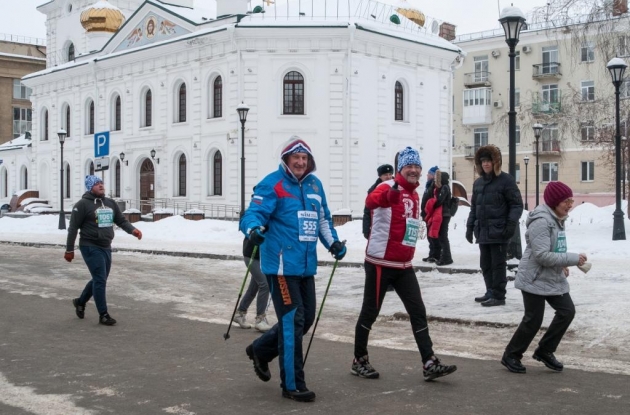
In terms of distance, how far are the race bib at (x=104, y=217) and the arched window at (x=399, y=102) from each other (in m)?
29.8

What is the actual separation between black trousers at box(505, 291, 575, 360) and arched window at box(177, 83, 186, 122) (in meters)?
34.9

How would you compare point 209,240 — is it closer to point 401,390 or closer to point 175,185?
point 175,185

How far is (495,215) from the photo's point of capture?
10719mm

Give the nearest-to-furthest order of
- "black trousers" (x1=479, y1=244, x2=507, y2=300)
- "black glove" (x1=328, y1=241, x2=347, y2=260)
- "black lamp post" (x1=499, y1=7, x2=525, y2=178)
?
"black glove" (x1=328, y1=241, x2=347, y2=260)
"black trousers" (x1=479, y1=244, x2=507, y2=300)
"black lamp post" (x1=499, y1=7, x2=525, y2=178)

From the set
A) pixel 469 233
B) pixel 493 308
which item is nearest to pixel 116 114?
pixel 469 233

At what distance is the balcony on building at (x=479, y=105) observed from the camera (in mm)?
58312

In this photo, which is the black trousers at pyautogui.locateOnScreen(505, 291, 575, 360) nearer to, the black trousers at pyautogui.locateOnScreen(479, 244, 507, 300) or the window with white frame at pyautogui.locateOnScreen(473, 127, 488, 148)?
the black trousers at pyautogui.locateOnScreen(479, 244, 507, 300)

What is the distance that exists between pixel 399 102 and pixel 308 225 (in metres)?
33.7

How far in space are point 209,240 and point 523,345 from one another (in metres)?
20.5

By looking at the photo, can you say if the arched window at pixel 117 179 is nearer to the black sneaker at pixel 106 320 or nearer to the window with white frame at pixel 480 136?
the window with white frame at pixel 480 136

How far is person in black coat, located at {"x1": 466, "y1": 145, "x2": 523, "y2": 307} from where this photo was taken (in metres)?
10.7

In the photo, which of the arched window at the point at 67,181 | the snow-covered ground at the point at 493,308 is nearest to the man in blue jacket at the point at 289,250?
the snow-covered ground at the point at 493,308

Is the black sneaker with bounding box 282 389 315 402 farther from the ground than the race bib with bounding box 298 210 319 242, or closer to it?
closer to it

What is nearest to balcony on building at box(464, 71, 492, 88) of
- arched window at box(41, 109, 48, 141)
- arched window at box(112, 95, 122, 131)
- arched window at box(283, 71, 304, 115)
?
arched window at box(283, 71, 304, 115)
